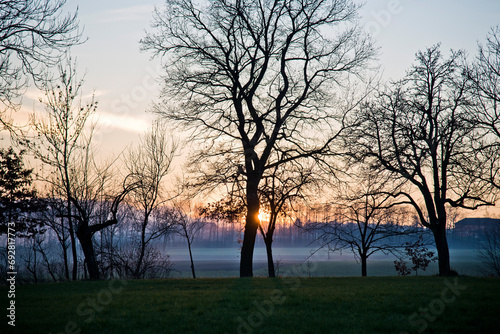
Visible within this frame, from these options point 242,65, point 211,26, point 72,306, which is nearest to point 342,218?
point 242,65

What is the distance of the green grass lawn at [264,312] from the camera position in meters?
7.54

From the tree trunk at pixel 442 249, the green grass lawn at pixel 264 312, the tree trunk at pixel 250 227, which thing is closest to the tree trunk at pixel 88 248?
the tree trunk at pixel 250 227

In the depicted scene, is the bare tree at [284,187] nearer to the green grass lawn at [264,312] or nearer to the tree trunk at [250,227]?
the tree trunk at [250,227]

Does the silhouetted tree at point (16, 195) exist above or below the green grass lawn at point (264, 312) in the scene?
above

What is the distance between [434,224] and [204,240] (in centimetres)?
17771

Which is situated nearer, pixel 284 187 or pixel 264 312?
pixel 264 312

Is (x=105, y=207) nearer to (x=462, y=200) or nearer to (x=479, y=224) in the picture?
(x=462, y=200)

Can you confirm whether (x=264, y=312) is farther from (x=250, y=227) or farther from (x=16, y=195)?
(x=16, y=195)

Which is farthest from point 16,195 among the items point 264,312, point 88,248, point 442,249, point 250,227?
point 442,249

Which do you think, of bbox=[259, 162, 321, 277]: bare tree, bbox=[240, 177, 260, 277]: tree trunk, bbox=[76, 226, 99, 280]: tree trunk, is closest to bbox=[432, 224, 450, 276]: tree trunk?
bbox=[259, 162, 321, 277]: bare tree

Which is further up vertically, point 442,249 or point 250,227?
point 250,227

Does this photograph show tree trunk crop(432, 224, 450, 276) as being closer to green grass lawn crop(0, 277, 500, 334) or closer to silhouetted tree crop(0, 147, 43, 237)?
green grass lawn crop(0, 277, 500, 334)

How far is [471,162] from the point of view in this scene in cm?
2094

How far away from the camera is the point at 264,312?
8.75 meters
